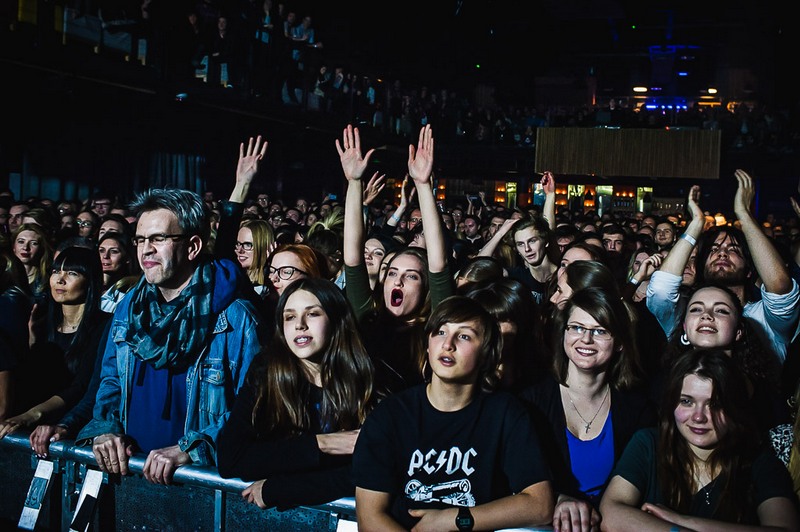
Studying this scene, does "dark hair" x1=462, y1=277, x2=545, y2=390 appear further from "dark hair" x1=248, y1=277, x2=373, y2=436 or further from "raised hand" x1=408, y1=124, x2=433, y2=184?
"dark hair" x1=248, y1=277, x2=373, y2=436

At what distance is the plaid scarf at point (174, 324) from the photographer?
9.32ft

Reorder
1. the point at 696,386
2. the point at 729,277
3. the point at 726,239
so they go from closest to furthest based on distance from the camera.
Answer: the point at 696,386 < the point at 729,277 < the point at 726,239

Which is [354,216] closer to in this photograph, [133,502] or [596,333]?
[596,333]

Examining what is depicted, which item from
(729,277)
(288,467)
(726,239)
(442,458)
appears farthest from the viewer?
(726,239)

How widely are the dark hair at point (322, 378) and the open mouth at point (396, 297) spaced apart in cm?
97

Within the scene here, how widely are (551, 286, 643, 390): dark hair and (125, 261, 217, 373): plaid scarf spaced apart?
4.17 feet

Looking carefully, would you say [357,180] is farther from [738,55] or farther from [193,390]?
[738,55]

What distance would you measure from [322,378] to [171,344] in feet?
1.81

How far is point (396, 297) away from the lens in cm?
381

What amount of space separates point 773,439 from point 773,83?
101 feet

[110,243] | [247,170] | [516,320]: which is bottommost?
[516,320]

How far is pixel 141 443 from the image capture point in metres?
2.96

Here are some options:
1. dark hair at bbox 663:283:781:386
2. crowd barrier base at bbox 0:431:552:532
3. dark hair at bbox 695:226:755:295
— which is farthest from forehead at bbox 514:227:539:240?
crowd barrier base at bbox 0:431:552:532

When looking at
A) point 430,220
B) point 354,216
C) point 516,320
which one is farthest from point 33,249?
point 516,320
